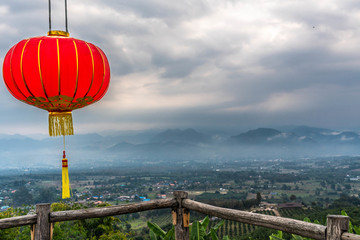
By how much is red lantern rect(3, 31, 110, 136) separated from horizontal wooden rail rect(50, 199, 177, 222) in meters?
0.83

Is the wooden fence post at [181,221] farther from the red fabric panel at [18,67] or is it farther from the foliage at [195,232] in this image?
the red fabric panel at [18,67]

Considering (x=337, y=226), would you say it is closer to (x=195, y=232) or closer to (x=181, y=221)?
(x=195, y=232)

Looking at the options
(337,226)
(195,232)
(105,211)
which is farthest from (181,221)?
(337,226)

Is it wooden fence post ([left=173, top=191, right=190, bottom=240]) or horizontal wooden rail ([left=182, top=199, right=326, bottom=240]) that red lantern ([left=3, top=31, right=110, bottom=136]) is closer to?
wooden fence post ([left=173, top=191, right=190, bottom=240])

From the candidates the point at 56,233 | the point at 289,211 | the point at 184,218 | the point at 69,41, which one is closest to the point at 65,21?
the point at 69,41

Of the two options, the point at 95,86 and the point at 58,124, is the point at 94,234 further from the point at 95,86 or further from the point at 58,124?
the point at 95,86

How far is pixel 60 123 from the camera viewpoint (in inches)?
106

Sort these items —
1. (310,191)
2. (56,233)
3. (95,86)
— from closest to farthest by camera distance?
1. (95,86)
2. (56,233)
3. (310,191)

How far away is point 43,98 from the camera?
241cm

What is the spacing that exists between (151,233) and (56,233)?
2839mm

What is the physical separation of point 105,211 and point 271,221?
4.06ft

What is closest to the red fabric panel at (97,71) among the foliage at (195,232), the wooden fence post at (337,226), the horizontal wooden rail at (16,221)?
the horizontal wooden rail at (16,221)

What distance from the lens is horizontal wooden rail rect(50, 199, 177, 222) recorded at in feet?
7.84

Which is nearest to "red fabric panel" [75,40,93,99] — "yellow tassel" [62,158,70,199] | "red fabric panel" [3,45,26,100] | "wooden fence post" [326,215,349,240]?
"red fabric panel" [3,45,26,100]
